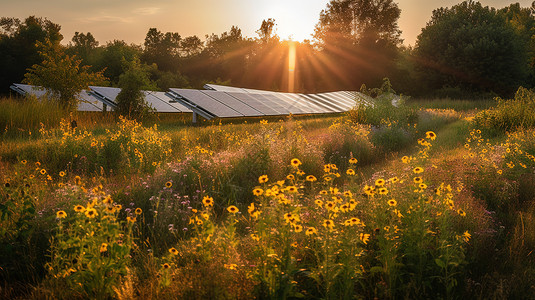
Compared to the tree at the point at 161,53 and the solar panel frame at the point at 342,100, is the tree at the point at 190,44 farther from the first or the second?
the solar panel frame at the point at 342,100

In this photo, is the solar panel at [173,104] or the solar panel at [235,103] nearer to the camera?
the solar panel at [235,103]

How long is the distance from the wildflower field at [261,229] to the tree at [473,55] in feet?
77.7

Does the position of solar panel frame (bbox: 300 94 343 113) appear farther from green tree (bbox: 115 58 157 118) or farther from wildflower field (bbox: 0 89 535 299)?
wildflower field (bbox: 0 89 535 299)

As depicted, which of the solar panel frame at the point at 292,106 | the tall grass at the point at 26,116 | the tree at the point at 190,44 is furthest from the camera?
the tree at the point at 190,44

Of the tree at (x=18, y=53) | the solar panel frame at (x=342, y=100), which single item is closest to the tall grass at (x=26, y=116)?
the solar panel frame at (x=342, y=100)

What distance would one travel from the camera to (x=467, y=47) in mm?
26625

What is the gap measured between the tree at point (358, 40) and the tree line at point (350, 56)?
9 cm

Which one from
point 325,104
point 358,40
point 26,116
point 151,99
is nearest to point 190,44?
point 358,40

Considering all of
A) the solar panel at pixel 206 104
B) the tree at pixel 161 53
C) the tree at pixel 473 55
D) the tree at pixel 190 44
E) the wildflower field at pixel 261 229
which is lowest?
the wildflower field at pixel 261 229

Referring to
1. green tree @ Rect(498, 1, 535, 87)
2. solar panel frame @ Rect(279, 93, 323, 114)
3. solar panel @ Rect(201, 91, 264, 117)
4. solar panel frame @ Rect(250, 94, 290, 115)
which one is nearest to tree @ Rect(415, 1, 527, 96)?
green tree @ Rect(498, 1, 535, 87)

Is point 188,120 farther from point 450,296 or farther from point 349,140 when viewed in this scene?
point 450,296

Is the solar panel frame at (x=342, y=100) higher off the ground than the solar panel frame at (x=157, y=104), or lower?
higher

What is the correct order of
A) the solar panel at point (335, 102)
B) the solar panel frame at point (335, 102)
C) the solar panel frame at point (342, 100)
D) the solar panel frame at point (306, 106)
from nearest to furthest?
the solar panel frame at point (306, 106) → the solar panel frame at point (335, 102) → the solar panel at point (335, 102) → the solar panel frame at point (342, 100)

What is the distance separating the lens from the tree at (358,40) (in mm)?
33188
